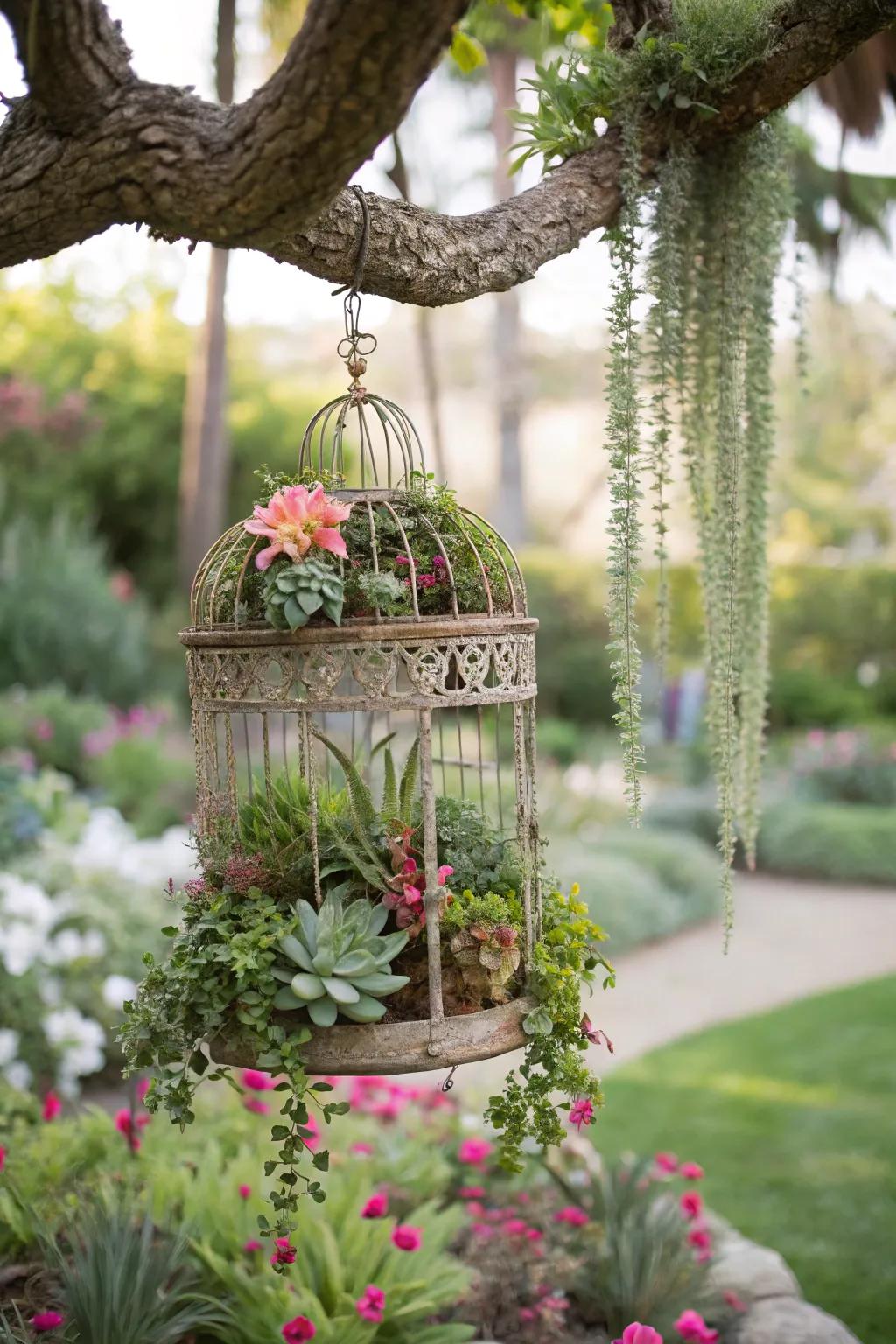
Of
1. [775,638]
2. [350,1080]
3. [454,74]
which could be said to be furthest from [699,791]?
[454,74]

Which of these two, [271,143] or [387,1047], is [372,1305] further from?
[271,143]

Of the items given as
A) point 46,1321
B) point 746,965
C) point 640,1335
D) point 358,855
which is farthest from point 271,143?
point 746,965

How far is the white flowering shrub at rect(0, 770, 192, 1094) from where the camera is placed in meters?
3.74

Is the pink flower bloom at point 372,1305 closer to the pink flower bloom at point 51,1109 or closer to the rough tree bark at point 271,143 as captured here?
the pink flower bloom at point 51,1109

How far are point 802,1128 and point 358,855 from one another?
10.2ft

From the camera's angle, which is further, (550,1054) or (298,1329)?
(298,1329)

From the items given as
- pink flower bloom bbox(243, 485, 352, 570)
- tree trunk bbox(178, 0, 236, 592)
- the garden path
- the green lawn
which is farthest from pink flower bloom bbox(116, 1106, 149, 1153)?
tree trunk bbox(178, 0, 236, 592)

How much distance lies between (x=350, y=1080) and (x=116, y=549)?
7612 mm

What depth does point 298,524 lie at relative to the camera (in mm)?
1718

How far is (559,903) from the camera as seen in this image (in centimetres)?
208

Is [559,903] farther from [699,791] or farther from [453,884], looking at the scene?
[699,791]

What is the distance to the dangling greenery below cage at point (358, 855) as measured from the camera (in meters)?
1.72

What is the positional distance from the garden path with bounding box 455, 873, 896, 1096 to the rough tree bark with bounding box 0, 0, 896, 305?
348 cm

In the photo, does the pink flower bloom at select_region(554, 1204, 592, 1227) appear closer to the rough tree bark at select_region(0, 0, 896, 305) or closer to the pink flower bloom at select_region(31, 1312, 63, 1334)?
the pink flower bloom at select_region(31, 1312, 63, 1334)
